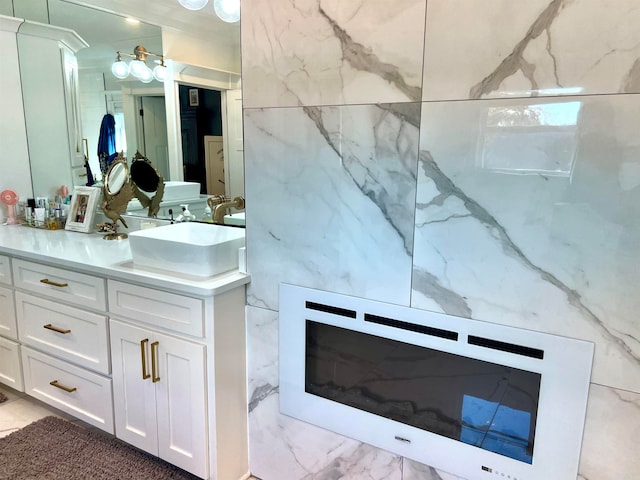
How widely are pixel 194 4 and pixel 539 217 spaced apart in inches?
67.6

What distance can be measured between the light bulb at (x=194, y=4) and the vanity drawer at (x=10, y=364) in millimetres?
1847

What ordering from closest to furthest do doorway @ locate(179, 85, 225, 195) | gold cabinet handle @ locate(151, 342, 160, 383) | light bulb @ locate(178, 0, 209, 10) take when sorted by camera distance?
gold cabinet handle @ locate(151, 342, 160, 383), light bulb @ locate(178, 0, 209, 10), doorway @ locate(179, 85, 225, 195)

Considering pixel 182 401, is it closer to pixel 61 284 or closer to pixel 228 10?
pixel 61 284

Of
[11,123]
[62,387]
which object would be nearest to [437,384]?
[62,387]

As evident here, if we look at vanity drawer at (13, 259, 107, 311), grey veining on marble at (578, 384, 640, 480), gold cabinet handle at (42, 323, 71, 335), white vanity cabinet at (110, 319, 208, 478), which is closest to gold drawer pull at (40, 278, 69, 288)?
vanity drawer at (13, 259, 107, 311)

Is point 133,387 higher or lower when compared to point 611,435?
lower

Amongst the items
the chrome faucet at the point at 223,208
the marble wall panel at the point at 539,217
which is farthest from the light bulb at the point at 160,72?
the marble wall panel at the point at 539,217

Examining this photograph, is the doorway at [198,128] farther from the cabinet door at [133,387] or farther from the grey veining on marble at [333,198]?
the cabinet door at [133,387]

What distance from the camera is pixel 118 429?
6.32 feet

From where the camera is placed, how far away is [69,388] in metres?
2.06

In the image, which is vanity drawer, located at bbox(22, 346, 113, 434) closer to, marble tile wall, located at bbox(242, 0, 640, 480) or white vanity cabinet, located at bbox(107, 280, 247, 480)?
white vanity cabinet, located at bbox(107, 280, 247, 480)

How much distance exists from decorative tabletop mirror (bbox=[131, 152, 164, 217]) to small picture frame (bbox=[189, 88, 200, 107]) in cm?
47

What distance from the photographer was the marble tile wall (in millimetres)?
1066

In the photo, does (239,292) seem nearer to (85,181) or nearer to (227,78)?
(227,78)
